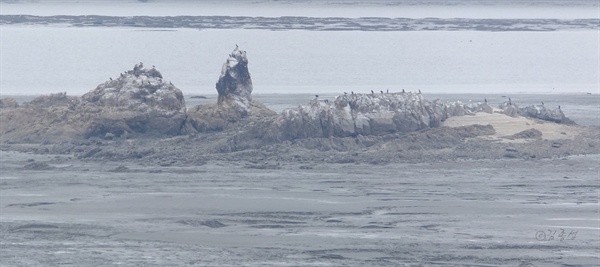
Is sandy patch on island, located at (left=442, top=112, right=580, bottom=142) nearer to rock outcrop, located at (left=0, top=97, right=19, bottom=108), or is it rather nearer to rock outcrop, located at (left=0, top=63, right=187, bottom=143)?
rock outcrop, located at (left=0, top=63, right=187, bottom=143)

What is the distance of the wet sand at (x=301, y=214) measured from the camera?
14977mm

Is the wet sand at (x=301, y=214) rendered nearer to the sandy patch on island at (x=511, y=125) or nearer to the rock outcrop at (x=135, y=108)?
the sandy patch on island at (x=511, y=125)

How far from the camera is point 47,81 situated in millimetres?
38875

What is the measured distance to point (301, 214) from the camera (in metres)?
17.3

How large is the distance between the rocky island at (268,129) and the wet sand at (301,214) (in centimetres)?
72

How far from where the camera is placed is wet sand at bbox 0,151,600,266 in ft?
49.1

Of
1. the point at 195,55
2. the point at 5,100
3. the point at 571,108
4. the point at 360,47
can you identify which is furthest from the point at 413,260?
the point at 360,47

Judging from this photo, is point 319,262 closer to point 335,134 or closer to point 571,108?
point 335,134

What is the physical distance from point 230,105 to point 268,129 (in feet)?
6.12

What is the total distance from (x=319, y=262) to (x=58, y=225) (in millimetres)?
3631

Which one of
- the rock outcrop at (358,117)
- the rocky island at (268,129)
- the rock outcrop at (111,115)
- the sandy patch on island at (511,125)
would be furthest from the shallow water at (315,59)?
the rock outcrop at (358,117)

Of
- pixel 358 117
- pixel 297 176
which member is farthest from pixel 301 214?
pixel 358 117

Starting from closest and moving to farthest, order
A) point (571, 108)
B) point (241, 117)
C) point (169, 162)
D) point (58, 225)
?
point (58, 225) → point (169, 162) → point (241, 117) → point (571, 108)

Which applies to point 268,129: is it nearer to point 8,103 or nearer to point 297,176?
point 297,176
